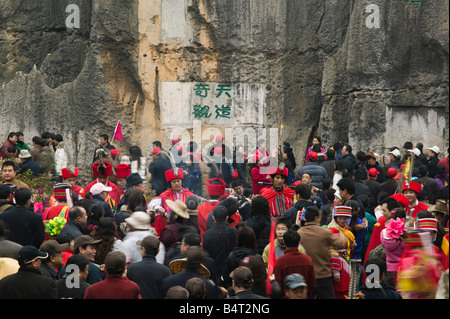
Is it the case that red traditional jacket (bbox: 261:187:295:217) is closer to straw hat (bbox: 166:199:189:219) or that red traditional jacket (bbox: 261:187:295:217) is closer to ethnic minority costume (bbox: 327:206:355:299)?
straw hat (bbox: 166:199:189:219)

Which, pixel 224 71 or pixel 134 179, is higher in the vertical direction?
pixel 224 71

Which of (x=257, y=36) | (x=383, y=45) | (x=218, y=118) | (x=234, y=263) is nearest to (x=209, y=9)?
(x=257, y=36)

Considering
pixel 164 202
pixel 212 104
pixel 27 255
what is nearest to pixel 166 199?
pixel 164 202

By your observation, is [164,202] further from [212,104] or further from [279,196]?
[212,104]

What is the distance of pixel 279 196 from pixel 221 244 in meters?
2.47

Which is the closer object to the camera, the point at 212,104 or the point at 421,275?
the point at 421,275

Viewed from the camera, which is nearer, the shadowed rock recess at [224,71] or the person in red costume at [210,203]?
the person in red costume at [210,203]

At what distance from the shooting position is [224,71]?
853 inches

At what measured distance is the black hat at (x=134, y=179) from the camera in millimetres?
13068

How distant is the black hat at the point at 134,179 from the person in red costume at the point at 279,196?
7.27 ft

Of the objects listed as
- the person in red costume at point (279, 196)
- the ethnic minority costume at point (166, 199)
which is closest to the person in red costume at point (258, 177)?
the ethnic minority costume at point (166, 199)

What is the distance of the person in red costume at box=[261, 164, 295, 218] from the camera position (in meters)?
11.8

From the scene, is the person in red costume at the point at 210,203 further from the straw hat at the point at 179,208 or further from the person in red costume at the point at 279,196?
the person in red costume at the point at 279,196

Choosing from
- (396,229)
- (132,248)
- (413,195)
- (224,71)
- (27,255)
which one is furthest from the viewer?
(224,71)
